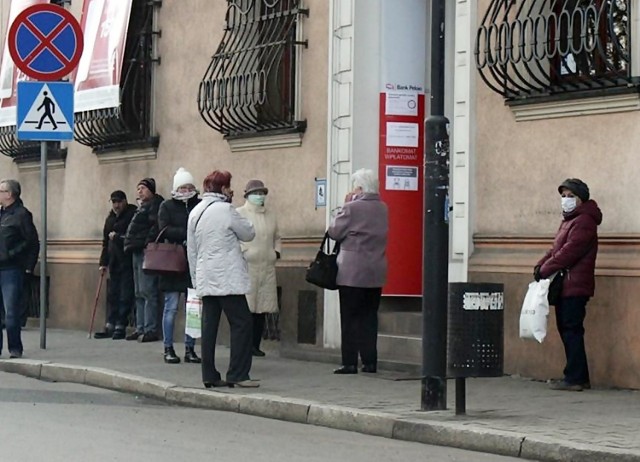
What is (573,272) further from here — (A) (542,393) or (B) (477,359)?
(B) (477,359)

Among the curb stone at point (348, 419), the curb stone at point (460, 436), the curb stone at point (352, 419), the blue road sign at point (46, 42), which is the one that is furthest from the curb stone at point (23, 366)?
the curb stone at point (460, 436)

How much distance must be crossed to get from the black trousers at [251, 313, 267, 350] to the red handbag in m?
1.17

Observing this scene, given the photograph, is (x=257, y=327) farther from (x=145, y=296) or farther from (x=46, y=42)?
(x=46, y=42)

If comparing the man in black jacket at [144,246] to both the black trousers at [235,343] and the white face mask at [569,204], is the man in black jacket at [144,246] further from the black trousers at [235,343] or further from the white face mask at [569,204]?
the white face mask at [569,204]

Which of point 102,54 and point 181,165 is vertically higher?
point 102,54

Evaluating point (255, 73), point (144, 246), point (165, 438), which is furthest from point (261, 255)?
point (165, 438)

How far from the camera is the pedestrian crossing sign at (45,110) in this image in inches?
650

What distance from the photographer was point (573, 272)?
41.5 feet

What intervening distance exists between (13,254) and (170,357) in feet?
6.46

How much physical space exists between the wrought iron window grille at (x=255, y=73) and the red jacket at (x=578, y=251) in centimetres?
471

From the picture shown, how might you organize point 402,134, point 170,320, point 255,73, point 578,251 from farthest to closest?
point 255,73 → point 402,134 → point 170,320 → point 578,251

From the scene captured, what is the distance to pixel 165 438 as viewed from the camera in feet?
33.6

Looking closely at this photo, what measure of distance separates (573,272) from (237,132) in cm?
616

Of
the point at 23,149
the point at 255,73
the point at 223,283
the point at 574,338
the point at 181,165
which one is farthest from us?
the point at 23,149
